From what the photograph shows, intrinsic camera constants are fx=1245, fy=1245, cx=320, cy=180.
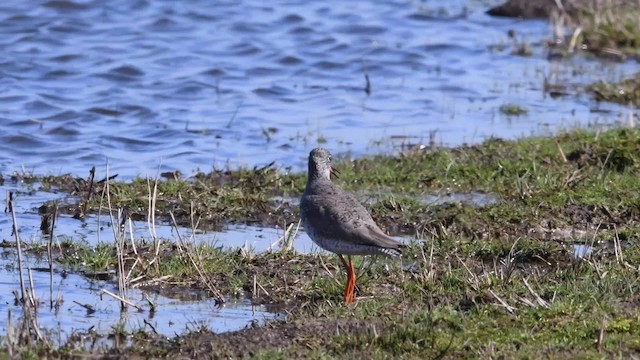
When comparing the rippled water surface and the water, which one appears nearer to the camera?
the water

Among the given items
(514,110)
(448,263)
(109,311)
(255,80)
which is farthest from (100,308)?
(255,80)

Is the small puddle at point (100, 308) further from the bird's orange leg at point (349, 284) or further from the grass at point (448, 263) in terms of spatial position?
the bird's orange leg at point (349, 284)

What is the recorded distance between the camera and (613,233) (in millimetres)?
8727

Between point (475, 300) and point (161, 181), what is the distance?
397cm

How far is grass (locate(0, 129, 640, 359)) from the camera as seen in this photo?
6391mm

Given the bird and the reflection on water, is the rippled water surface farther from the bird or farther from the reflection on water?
the bird

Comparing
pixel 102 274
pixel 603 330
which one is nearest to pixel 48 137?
pixel 102 274

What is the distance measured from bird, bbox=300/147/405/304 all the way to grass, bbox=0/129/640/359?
0.86 ft

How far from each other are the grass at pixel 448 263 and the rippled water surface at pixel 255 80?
52.6 inches

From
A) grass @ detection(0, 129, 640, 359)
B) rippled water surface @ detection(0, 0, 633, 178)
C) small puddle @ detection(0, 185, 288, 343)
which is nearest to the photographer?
grass @ detection(0, 129, 640, 359)

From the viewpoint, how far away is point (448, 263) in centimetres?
780

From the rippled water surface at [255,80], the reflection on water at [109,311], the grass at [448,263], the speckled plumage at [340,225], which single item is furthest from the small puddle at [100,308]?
the rippled water surface at [255,80]

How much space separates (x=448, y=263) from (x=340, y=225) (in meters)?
0.94

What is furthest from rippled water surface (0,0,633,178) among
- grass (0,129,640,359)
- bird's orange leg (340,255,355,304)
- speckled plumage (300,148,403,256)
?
bird's orange leg (340,255,355,304)
